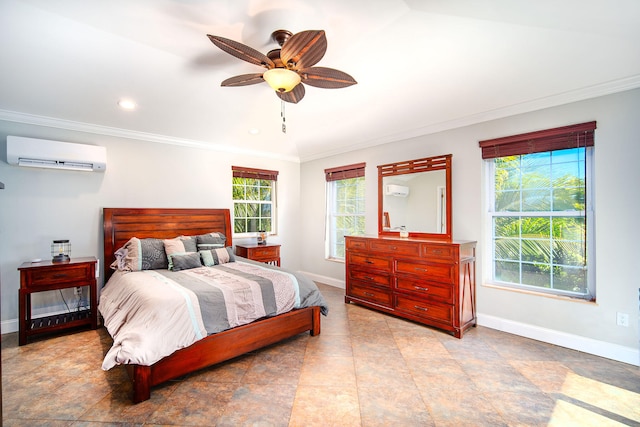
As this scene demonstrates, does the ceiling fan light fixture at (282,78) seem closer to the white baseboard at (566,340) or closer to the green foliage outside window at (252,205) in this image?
the green foliage outside window at (252,205)

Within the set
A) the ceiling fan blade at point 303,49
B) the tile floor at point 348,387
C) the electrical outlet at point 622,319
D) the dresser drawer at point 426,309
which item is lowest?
the tile floor at point 348,387

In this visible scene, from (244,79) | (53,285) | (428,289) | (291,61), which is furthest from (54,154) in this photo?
(428,289)

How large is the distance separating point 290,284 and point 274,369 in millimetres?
798

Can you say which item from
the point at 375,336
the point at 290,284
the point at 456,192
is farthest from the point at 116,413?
the point at 456,192

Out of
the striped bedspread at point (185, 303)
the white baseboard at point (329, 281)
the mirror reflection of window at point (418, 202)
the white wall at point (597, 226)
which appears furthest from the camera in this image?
the white baseboard at point (329, 281)

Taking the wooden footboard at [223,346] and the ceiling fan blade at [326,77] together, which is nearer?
the wooden footboard at [223,346]

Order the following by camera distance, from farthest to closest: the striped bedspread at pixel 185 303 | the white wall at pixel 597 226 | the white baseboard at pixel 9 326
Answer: the white baseboard at pixel 9 326 < the white wall at pixel 597 226 < the striped bedspread at pixel 185 303

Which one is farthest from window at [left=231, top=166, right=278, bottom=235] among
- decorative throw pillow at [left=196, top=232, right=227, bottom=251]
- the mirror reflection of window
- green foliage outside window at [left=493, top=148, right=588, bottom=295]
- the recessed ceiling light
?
green foliage outside window at [left=493, top=148, right=588, bottom=295]

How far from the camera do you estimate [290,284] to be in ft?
10.7

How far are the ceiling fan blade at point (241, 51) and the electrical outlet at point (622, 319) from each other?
364 centimetres

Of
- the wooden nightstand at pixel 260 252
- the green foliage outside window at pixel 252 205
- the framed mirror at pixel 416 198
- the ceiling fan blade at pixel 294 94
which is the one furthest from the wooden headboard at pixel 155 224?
the ceiling fan blade at pixel 294 94

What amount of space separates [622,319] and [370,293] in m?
2.44

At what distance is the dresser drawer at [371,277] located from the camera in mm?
4043

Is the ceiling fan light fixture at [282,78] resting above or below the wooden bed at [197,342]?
above
